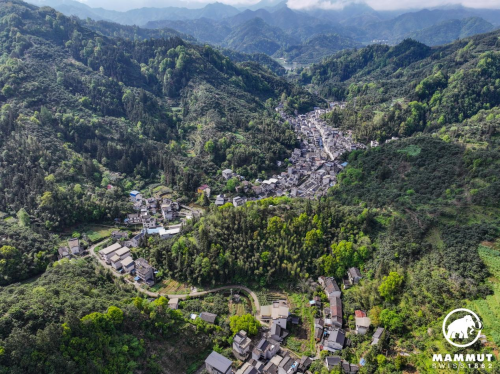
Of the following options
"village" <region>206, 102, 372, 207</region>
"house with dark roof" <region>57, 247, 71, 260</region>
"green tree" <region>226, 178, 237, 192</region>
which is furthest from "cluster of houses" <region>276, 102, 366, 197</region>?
"house with dark roof" <region>57, 247, 71, 260</region>

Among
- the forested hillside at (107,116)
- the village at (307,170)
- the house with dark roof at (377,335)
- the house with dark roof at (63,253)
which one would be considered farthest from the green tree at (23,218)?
the house with dark roof at (377,335)

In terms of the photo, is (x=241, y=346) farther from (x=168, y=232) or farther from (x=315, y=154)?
(x=315, y=154)

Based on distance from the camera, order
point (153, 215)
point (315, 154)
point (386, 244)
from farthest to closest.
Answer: point (315, 154) → point (153, 215) → point (386, 244)

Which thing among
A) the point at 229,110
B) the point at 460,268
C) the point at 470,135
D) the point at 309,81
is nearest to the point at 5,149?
the point at 229,110

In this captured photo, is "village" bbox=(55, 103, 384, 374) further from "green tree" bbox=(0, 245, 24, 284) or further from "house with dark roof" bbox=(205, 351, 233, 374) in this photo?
"green tree" bbox=(0, 245, 24, 284)

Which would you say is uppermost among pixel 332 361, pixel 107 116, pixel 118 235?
pixel 107 116

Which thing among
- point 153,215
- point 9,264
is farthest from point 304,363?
point 9,264
